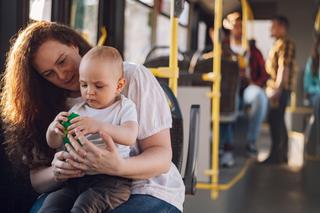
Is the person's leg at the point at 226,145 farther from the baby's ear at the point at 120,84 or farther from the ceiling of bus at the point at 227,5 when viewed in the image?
the baby's ear at the point at 120,84

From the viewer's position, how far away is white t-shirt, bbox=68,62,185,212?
4.87ft

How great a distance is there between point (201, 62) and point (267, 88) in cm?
140

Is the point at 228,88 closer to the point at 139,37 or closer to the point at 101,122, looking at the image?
the point at 139,37

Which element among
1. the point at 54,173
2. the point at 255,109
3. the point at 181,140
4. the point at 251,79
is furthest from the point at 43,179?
the point at 255,109

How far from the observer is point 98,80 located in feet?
4.49

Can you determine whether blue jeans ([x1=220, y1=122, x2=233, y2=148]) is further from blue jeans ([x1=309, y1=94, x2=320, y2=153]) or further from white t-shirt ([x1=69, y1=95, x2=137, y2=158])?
white t-shirt ([x1=69, y1=95, x2=137, y2=158])

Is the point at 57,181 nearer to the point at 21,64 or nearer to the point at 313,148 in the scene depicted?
the point at 21,64

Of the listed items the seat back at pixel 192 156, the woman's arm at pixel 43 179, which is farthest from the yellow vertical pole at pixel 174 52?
the woman's arm at pixel 43 179

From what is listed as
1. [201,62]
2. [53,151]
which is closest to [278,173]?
[201,62]

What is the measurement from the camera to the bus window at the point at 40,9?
1.86 m

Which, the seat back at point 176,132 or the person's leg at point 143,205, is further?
the seat back at point 176,132

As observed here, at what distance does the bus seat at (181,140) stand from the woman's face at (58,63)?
1.38ft

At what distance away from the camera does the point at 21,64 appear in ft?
5.06

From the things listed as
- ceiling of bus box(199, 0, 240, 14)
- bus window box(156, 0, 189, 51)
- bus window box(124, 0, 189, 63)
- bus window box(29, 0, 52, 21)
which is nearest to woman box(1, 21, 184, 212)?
bus window box(29, 0, 52, 21)
